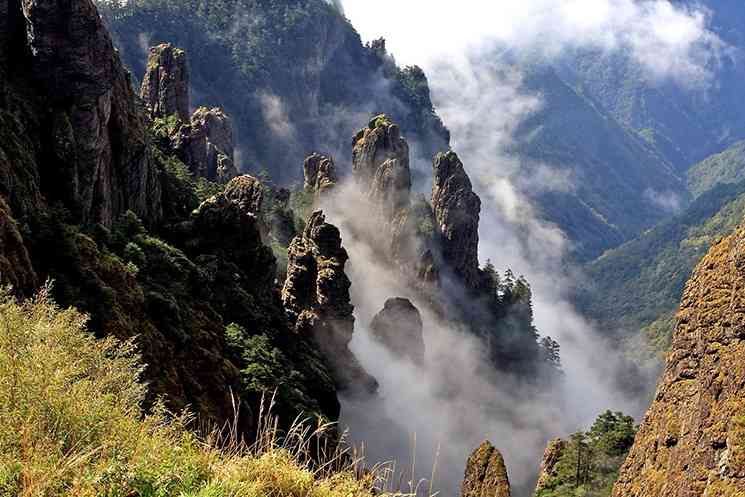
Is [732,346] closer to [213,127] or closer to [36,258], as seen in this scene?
[36,258]

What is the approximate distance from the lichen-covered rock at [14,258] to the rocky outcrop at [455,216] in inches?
3852

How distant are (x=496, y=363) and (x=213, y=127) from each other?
190ft

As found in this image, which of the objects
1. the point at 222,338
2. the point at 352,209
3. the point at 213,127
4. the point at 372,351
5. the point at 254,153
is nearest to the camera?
the point at 222,338

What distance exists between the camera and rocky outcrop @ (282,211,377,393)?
6012 cm

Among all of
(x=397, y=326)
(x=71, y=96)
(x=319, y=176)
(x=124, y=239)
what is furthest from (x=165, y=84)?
(x=124, y=239)

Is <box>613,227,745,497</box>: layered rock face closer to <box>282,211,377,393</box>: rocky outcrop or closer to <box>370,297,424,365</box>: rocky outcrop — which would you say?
<box>282,211,377,393</box>: rocky outcrop

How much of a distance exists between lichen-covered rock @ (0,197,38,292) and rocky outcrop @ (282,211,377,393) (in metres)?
37.4

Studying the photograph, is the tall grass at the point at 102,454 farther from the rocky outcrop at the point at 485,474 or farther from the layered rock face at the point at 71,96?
the rocky outcrop at the point at 485,474

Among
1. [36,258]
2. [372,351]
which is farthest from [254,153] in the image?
[36,258]

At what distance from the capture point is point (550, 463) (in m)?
59.6

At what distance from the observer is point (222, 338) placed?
37.8 metres

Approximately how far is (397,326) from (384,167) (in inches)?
1279

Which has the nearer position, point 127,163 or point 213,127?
point 127,163

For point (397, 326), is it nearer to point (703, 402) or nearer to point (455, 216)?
point (455, 216)
